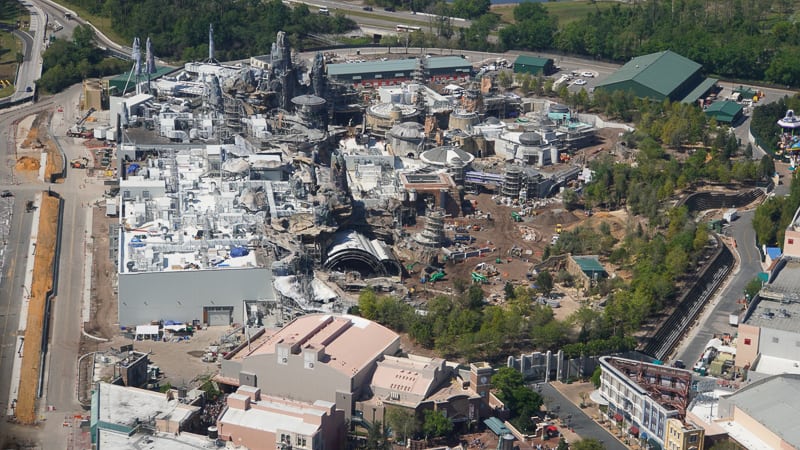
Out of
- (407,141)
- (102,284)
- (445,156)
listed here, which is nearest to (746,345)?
(102,284)

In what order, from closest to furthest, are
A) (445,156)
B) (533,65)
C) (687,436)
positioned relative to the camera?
(687,436) → (445,156) → (533,65)

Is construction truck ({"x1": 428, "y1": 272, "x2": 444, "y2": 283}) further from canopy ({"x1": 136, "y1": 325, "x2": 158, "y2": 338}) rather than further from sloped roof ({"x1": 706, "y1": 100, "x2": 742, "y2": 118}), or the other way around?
sloped roof ({"x1": 706, "y1": 100, "x2": 742, "y2": 118})

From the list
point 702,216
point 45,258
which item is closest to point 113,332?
point 45,258

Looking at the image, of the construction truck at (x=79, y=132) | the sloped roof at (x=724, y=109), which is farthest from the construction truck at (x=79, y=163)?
the sloped roof at (x=724, y=109)

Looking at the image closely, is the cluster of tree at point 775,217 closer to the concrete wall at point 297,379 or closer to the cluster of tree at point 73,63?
the concrete wall at point 297,379

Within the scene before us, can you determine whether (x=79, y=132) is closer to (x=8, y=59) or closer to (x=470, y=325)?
(x=8, y=59)

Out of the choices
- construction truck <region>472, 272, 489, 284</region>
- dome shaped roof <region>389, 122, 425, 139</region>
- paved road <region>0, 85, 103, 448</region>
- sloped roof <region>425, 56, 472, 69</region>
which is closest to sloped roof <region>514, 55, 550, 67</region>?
sloped roof <region>425, 56, 472, 69</region>

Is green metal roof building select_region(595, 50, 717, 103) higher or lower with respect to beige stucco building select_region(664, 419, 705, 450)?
higher
